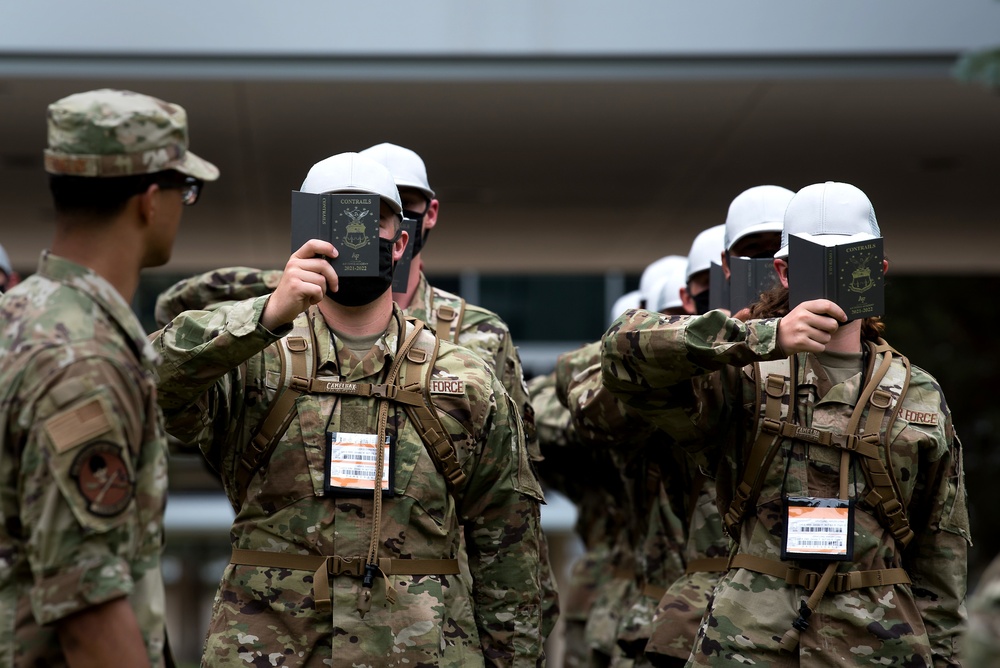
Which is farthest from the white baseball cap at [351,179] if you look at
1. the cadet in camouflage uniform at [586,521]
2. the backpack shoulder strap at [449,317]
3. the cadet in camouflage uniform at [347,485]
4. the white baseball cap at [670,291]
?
the white baseball cap at [670,291]

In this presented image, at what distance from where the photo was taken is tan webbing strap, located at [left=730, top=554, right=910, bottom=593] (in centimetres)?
429

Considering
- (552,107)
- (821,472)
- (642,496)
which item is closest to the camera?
(821,472)

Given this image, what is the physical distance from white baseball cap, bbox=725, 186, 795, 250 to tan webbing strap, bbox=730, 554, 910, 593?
155cm

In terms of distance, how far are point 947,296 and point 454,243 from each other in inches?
Answer: 310

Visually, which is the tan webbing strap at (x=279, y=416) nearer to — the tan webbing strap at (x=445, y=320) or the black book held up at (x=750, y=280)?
the tan webbing strap at (x=445, y=320)

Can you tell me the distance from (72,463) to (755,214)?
328 centimetres

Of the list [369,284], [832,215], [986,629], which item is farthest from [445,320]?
[986,629]

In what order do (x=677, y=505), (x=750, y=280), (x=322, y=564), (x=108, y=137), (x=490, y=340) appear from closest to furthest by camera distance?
(x=108, y=137)
(x=322, y=564)
(x=750, y=280)
(x=490, y=340)
(x=677, y=505)

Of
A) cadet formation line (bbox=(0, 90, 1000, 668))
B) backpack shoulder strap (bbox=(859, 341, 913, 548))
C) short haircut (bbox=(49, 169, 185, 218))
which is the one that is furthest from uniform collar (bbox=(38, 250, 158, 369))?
backpack shoulder strap (bbox=(859, 341, 913, 548))

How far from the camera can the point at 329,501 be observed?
13.7ft

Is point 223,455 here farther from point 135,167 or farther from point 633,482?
point 633,482

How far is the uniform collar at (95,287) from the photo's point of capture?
3.12 meters

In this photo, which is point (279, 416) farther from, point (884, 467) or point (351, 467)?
point (884, 467)

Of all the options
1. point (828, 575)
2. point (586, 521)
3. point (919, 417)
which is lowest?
point (586, 521)
